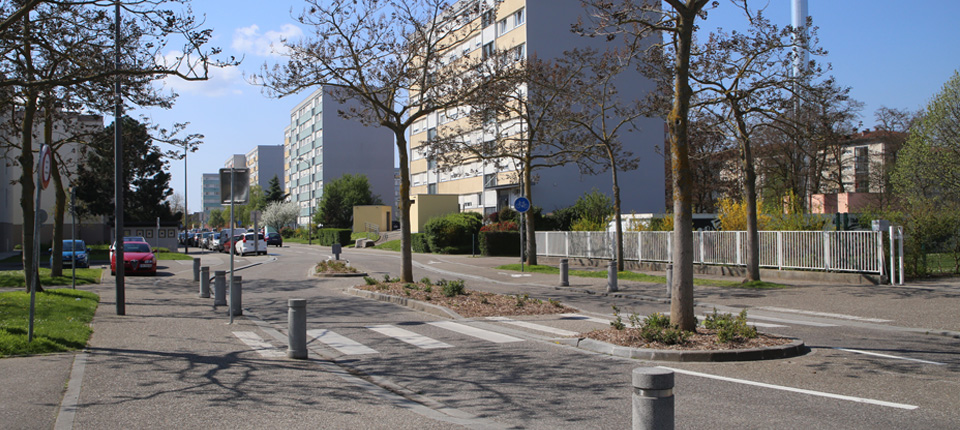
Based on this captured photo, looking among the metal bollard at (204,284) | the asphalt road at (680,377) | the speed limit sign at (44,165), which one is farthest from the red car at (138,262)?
the speed limit sign at (44,165)

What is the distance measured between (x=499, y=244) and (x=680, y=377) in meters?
34.2

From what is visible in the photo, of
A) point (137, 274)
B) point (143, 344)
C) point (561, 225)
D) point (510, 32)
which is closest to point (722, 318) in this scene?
point (143, 344)

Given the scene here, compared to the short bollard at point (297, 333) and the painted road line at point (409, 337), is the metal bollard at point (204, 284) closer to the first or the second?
the painted road line at point (409, 337)

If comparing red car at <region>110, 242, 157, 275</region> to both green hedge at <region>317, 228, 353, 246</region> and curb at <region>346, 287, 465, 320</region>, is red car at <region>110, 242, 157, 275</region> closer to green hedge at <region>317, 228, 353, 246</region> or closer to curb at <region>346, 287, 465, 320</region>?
curb at <region>346, 287, 465, 320</region>

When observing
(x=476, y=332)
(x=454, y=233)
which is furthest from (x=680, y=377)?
(x=454, y=233)

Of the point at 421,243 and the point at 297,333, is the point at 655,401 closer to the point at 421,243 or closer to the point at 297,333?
the point at 297,333

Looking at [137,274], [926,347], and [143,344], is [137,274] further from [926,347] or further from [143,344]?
[926,347]

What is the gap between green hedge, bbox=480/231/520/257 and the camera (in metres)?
41.5

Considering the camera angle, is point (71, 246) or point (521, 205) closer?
point (521, 205)

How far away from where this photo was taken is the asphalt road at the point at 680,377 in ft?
19.3

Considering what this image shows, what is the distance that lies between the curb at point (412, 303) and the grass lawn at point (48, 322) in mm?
6233

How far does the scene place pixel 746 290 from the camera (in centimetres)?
1909

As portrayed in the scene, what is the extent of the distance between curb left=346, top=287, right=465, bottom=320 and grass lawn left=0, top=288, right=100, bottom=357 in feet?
20.4

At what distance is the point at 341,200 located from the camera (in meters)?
84.9
